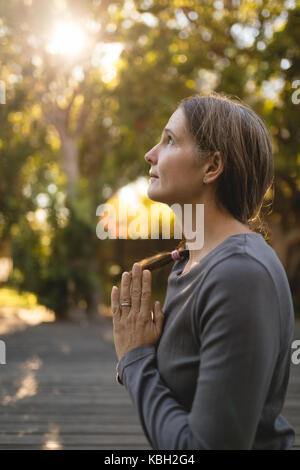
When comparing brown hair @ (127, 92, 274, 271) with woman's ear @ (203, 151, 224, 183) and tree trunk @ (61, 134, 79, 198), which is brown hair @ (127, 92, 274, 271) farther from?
tree trunk @ (61, 134, 79, 198)

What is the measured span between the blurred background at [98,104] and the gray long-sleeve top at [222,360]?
676cm

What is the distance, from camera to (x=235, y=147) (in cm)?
102

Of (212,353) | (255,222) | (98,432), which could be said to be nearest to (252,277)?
(212,353)

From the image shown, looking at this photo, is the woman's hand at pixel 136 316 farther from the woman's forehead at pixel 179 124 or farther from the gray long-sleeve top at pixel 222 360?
the woman's forehead at pixel 179 124

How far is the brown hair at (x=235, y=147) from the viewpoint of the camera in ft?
3.36

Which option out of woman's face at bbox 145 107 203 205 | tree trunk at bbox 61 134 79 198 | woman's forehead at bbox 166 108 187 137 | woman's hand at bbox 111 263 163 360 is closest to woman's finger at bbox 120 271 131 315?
woman's hand at bbox 111 263 163 360

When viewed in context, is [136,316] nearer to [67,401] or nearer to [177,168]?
[177,168]

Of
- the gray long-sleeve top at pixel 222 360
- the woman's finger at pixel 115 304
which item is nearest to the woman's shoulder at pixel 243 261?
the gray long-sleeve top at pixel 222 360

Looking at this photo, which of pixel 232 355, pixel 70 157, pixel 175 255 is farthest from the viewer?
pixel 70 157

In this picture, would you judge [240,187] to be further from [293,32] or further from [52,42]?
[52,42]

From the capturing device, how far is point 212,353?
0.86 metres

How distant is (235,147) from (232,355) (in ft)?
1.34

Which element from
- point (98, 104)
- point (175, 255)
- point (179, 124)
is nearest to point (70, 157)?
point (98, 104)

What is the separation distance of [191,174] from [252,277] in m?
0.29
